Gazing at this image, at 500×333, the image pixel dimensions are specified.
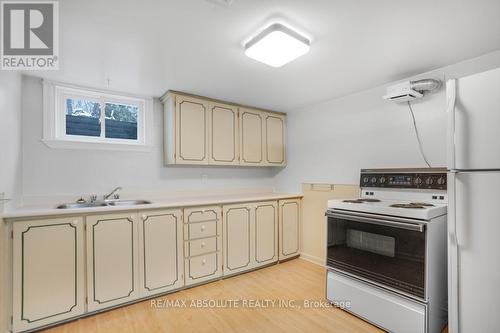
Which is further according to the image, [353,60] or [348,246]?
[348,246]

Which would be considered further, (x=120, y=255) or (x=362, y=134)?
(x=362, y=134)

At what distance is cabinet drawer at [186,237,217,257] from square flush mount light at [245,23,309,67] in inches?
73.1

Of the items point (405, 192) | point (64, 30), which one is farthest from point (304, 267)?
point (64, 30)

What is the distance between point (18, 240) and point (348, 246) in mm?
2599

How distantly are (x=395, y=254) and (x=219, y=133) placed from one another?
7.26ft

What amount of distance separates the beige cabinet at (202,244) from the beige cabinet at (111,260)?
49 centimetres

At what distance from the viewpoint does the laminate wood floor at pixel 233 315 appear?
1.88m

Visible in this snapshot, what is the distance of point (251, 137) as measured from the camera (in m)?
3.38

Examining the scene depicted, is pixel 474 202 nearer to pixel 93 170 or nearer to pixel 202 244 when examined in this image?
pixel 202 244

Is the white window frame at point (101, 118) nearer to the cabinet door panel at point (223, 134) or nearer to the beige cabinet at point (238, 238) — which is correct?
the cabinet door panel at point (223, 134)

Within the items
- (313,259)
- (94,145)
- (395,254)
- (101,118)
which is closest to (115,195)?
(94,145)

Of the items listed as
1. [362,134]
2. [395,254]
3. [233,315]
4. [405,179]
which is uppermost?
[362,134]

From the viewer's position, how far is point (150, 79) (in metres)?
2.40

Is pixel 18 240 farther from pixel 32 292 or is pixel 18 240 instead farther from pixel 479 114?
pixel 479 114
